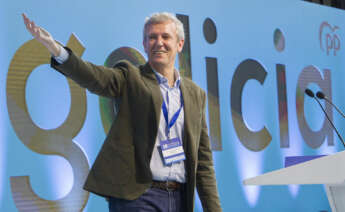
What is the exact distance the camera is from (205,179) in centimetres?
196

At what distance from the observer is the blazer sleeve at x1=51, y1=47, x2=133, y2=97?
159cm

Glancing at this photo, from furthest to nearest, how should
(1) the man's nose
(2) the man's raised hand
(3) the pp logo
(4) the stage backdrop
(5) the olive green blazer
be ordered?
(3) the pp logo < (4) the stage backdrop < (1) the man's nose < (5) the olive green blazer < (2) the man's raised hand

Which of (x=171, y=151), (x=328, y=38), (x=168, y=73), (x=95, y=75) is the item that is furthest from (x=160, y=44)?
(x=328, y=38)

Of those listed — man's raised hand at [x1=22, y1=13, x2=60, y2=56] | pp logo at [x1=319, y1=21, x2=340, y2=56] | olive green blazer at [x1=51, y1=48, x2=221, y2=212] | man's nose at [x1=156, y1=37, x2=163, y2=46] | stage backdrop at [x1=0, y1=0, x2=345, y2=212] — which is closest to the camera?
man's raised hand at [x1=22, y1=13, x2=60, y2=56]

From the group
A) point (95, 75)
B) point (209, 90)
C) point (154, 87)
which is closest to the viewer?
point (95, 75)

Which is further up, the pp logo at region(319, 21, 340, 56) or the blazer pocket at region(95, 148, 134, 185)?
the pp logo at region(319, 21, 340, 56)

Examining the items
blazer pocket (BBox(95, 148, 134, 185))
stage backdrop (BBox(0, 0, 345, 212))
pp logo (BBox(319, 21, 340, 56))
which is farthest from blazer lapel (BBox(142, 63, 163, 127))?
pp logo (BBox(319, 21, 340, 56))

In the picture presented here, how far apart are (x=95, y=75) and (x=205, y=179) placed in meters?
0.64

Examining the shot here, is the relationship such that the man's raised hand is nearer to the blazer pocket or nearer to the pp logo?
the blazer pocket

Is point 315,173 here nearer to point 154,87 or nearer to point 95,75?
point 154,87

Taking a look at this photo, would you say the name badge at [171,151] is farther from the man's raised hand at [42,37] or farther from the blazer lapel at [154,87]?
the man's raised hand at [42,37]

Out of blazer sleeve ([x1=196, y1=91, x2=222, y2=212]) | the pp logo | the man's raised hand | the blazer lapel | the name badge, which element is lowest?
blazer sleeve ([x1=196, y1=91, x2=222, y2=212])

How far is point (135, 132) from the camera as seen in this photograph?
5.74ft

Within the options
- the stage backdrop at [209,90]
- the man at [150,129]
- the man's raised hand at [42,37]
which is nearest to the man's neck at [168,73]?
the man at [150,129]
